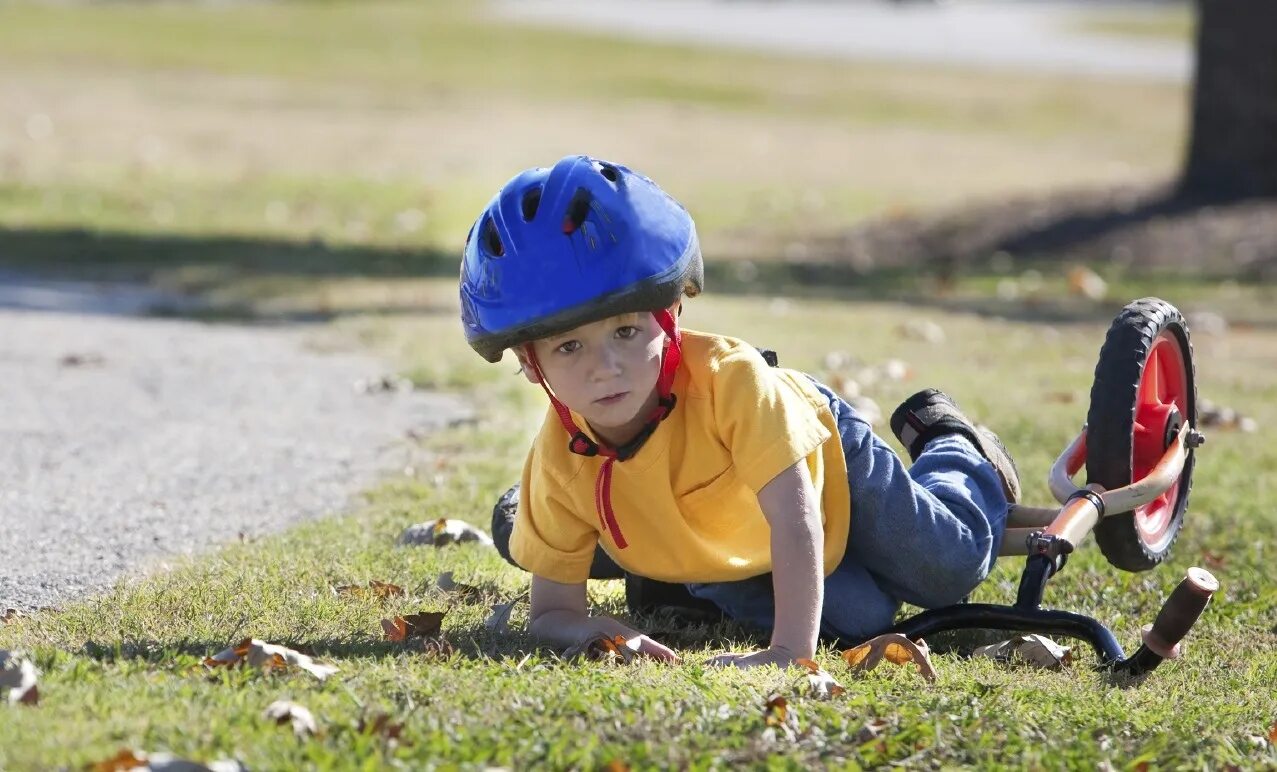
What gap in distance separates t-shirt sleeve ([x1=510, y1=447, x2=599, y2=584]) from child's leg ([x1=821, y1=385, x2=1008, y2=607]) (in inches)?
27.4

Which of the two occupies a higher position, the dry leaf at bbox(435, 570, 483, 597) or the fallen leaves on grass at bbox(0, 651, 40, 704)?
the fallen leaves on grass at bbox(0, 651, 40, 704)

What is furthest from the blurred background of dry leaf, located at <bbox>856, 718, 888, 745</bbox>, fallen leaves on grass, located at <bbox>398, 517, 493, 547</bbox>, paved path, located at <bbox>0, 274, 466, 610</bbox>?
dry leaf, located at <bbox>856, 718, 888, 745</bbox>

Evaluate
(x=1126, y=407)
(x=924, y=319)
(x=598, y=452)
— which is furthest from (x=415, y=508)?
(x=924, y=319)

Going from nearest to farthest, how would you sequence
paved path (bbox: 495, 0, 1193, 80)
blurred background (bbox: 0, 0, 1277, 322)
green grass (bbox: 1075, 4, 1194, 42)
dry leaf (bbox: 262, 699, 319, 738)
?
dry leaf (bbox: 262, 699, 319, 738) → blurred background (bbox: 0, 0, 1277, 322) → paved path (bbox: 495, 0, 1193, 80) → green grass (bbox: 1075, 4, 1194, 42)

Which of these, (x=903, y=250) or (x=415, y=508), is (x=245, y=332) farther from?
(x=903, y=250)

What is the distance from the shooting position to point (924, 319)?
32.7 feet

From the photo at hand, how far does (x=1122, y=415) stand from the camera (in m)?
4.63

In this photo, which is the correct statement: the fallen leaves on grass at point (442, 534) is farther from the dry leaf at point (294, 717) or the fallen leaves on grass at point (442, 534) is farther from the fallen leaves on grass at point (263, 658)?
the dry leaf at point (294, 717)

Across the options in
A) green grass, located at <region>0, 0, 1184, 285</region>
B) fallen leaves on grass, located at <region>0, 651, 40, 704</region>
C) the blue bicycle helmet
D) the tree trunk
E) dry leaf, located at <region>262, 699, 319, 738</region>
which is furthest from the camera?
green grass, located at <region>0, 0, 1184, 285</region>

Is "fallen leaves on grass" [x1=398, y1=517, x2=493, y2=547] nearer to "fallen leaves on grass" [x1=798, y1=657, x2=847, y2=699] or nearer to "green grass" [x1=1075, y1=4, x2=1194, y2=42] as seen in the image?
"fallen leaves on grass" [x1=798, y1=657, x2=847, y2=699]

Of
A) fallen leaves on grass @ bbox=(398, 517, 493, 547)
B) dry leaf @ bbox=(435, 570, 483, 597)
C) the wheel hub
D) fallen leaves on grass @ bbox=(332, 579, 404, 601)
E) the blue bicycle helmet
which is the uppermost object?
the blue bicycle helmet

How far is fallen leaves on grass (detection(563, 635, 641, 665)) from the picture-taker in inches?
154

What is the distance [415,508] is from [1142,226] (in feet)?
27.7

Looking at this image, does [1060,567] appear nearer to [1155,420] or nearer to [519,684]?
[1155,420]
